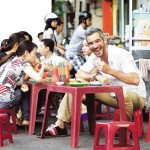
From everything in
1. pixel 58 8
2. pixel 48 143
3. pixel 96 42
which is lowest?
pixel 48 143

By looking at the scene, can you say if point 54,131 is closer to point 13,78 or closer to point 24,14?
point 13,78

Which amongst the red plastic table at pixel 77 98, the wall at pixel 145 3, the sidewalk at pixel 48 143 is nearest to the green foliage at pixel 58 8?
the wall at pixel 145 3

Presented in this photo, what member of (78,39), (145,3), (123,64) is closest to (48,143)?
(123,64)

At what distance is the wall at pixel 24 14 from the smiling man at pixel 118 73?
16.6ft

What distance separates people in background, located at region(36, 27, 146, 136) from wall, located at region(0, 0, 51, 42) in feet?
16.6

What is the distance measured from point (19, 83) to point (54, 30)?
11.5 ft

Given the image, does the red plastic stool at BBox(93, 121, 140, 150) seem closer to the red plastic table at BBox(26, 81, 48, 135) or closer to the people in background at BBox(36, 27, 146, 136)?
the people in background at BBox(36, 27, 146, 136)

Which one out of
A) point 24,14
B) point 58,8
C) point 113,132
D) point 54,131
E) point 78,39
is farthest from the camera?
point 58,8

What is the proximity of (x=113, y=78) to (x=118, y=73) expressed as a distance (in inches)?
16.9

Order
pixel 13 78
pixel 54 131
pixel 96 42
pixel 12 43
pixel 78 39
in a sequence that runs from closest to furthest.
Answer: pixel 96 42 < pixel 54 131 < pixel 13 78 < pixel 12 43 < pixel 78 39

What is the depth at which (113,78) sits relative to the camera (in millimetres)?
5230

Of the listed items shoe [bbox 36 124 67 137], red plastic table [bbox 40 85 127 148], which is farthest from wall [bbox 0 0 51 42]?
red plastic table [bbox 40 85 127 148]

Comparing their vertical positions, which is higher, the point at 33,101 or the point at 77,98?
the point at 77,98

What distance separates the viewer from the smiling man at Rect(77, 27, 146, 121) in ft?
15.9
